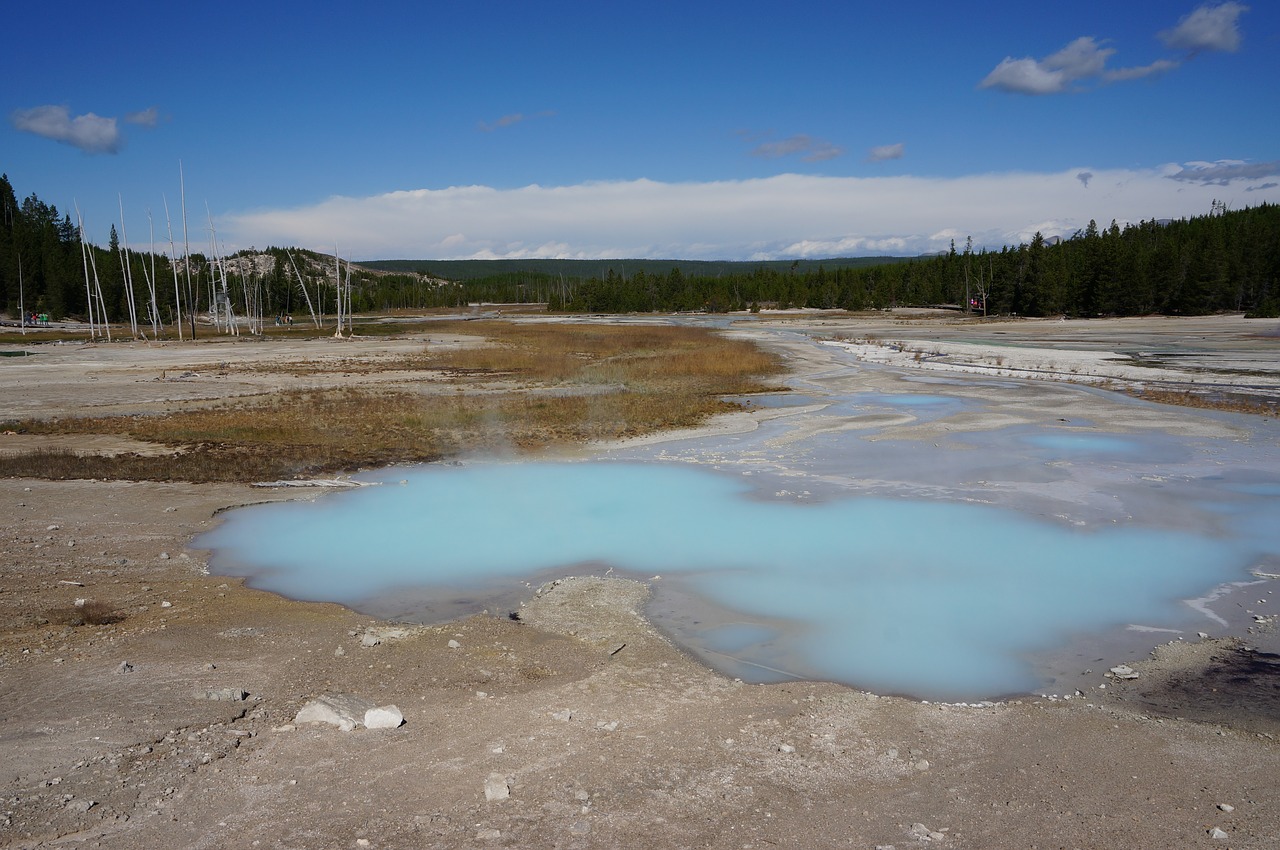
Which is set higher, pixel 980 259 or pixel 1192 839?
pixel 980 259

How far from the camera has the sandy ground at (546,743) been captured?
4.79 m

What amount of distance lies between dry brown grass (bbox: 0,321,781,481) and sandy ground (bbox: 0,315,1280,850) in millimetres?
7700

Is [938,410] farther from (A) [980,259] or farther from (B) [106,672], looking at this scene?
(A) [980,259]

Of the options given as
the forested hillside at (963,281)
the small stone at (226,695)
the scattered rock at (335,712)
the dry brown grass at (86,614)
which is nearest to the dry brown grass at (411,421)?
the dry brown grass at (86,614)

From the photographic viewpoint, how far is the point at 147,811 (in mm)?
4797

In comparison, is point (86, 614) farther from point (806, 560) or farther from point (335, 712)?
point (806, 560)

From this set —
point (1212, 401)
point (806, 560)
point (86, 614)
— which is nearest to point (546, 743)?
point (86, 614)

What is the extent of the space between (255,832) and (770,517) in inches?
361

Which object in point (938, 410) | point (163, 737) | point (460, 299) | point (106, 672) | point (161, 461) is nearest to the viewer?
point (163, 737)

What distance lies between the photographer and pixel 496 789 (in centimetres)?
508

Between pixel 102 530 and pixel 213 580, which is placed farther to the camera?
pixel 102 530

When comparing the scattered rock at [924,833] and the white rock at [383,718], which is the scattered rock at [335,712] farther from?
the scattered rock at [924,833]

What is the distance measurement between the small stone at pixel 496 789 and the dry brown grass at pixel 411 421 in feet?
39.0

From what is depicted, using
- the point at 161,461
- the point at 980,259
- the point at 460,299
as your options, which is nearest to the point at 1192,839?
the point at 161,461
